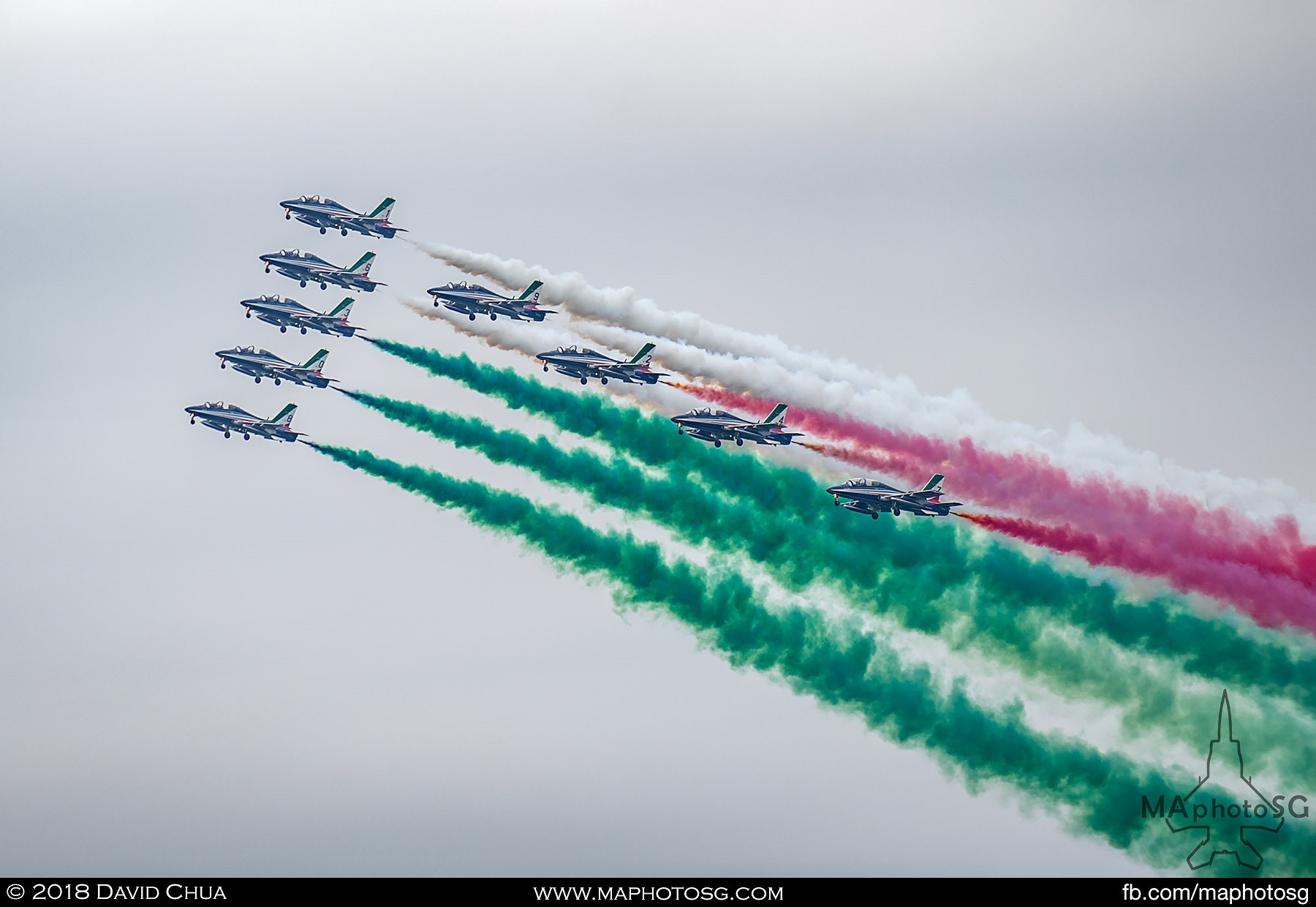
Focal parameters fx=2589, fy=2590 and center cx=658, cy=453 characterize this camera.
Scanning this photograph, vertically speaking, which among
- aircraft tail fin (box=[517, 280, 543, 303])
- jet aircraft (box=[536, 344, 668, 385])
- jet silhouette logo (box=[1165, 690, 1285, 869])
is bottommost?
jet silhouette logo (box=[1165, 690, 1285, 869])

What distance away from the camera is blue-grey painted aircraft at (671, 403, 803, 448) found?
116500 mm

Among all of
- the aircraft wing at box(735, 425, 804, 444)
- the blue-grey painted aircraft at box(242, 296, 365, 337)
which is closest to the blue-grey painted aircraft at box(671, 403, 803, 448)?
the aircraft wing at box(735, 425, 804, 444)

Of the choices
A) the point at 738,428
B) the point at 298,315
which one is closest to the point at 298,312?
the point at 298,315

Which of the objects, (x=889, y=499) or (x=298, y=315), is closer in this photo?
(x=889, y=499)

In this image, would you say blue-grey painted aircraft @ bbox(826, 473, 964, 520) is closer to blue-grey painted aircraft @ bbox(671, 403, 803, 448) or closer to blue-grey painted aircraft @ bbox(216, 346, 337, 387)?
blue-grey painted aircraft @ bbox(671, 403, 803, 448)

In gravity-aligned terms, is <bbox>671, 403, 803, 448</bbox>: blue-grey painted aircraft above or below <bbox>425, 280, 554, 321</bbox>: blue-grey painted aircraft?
below

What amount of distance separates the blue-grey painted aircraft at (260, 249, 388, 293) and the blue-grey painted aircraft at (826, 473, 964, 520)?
28656mm

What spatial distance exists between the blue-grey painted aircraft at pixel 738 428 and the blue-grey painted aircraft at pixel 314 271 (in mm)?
21326

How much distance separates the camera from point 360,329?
125312mm

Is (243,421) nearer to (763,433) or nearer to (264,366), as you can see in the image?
(264,366)

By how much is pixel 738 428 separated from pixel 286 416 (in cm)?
2472

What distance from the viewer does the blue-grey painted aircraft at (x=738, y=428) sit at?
116 meters
